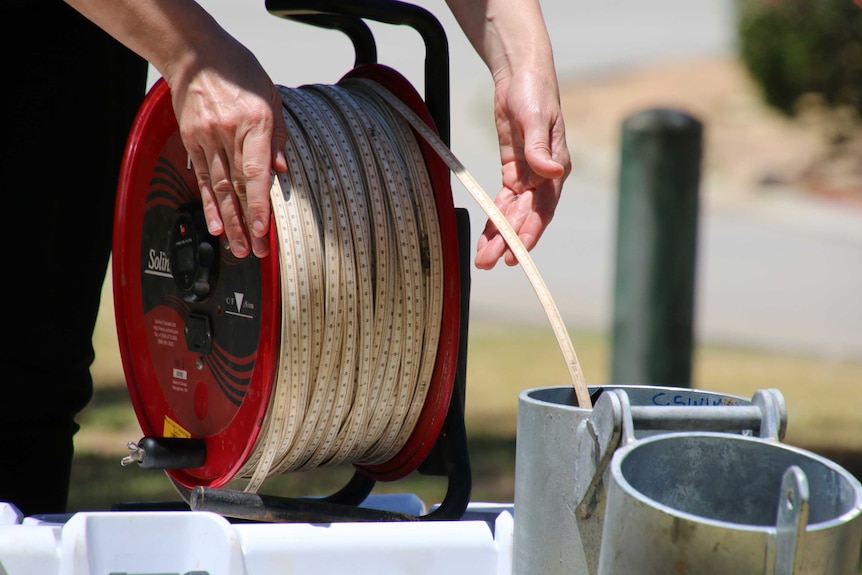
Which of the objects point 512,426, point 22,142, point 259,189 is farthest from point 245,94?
point 512,426

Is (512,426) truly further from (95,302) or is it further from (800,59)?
(800,59)

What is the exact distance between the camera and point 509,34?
6.01ft

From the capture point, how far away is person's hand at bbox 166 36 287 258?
147 centimetres

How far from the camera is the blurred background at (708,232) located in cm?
495

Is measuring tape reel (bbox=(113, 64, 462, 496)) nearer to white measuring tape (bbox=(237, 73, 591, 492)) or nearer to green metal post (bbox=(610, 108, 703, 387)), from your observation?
white measuring tape (bbox=(237, 73, 591, 492))

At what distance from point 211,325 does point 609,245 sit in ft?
26.3

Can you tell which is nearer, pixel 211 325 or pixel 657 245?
pixel 211 325

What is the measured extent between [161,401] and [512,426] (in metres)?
3.28

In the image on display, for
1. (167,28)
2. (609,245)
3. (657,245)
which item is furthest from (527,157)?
(609,245)

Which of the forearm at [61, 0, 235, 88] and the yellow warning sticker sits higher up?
the forearm at [61, 0, 235, 88]

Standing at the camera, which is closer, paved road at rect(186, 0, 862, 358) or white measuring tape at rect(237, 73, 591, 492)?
white measuring tape at rect(237, 73, 591, 492)

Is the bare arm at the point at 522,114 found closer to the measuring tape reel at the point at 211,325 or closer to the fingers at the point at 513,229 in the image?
the fingers at the point at 513,229

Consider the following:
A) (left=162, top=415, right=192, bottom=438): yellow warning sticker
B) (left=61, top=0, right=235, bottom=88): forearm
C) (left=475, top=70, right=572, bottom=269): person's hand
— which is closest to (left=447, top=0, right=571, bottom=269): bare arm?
(left=475, top=70, right=572, bottom=269): person's hand

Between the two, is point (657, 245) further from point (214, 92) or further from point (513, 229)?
point (214, 92)
